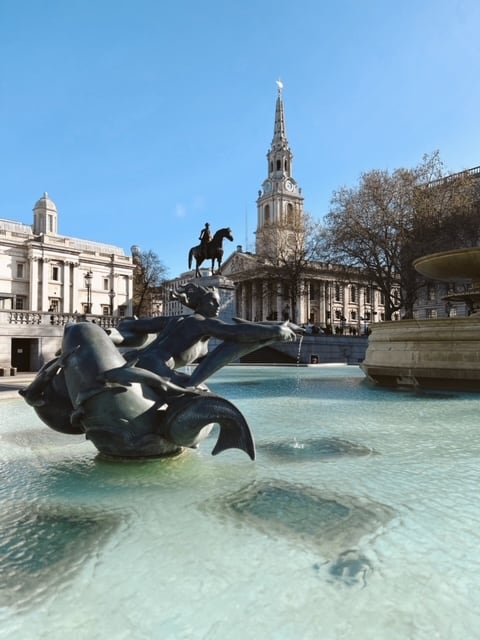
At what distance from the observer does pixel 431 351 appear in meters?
10.9

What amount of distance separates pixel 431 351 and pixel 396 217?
26.3m

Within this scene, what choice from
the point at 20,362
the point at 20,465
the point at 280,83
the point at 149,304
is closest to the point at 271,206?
the point at 280,83

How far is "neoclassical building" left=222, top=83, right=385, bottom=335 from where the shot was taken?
4525 cm

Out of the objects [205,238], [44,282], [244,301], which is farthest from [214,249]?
[244,301]

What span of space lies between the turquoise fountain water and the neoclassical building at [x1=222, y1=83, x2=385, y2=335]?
117 ft

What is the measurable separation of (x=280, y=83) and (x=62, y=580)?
130 meters

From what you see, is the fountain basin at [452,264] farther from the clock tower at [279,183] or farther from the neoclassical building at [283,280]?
the clock tower at [279,183]

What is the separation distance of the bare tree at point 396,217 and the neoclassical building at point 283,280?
3.03m

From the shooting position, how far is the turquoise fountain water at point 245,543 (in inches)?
78.1

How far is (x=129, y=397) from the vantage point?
13.3 ft

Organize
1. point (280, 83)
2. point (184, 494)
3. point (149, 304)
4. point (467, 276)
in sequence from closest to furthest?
point (184, 494), point (467, 276), point (149, 304), point (280, 83)

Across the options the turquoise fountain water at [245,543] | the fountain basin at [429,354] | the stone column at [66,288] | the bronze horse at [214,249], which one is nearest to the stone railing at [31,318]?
the bronze horse at [214,249]

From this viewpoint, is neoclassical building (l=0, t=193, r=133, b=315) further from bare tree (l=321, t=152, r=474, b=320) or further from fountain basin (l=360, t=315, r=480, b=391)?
fountain basin (l=360, t=315, r=480, b=391)

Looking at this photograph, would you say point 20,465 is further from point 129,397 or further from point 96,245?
point 96,245
